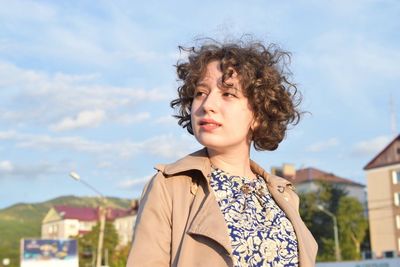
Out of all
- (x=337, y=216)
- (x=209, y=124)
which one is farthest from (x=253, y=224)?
(x=337, y=216)

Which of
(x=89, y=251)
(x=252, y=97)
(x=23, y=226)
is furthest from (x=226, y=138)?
(x=23, y=226)

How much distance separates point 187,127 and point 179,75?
201 mm

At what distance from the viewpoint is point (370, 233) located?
198 ft

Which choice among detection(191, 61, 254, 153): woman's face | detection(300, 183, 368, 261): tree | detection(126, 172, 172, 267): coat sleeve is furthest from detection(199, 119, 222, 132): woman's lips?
detection(300, 183, 368, 261): tree

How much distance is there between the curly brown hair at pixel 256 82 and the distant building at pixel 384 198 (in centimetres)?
5688

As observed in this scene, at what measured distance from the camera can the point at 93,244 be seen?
6556 centimetres

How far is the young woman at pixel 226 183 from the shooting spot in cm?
215

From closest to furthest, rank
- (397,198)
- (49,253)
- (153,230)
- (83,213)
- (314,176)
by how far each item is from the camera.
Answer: (153,230)
(49,253)
(397,198)
(314,176)
(83,213)

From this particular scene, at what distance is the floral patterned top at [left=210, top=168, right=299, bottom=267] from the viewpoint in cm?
225

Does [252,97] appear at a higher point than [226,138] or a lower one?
higher

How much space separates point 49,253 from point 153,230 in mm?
34440

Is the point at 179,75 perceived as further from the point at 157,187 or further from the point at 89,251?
the point at 89,251

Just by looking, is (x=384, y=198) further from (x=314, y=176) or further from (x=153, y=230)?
(x=153, y=230)

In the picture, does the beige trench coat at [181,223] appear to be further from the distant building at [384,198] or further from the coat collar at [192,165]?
the distant building at [384,198]
